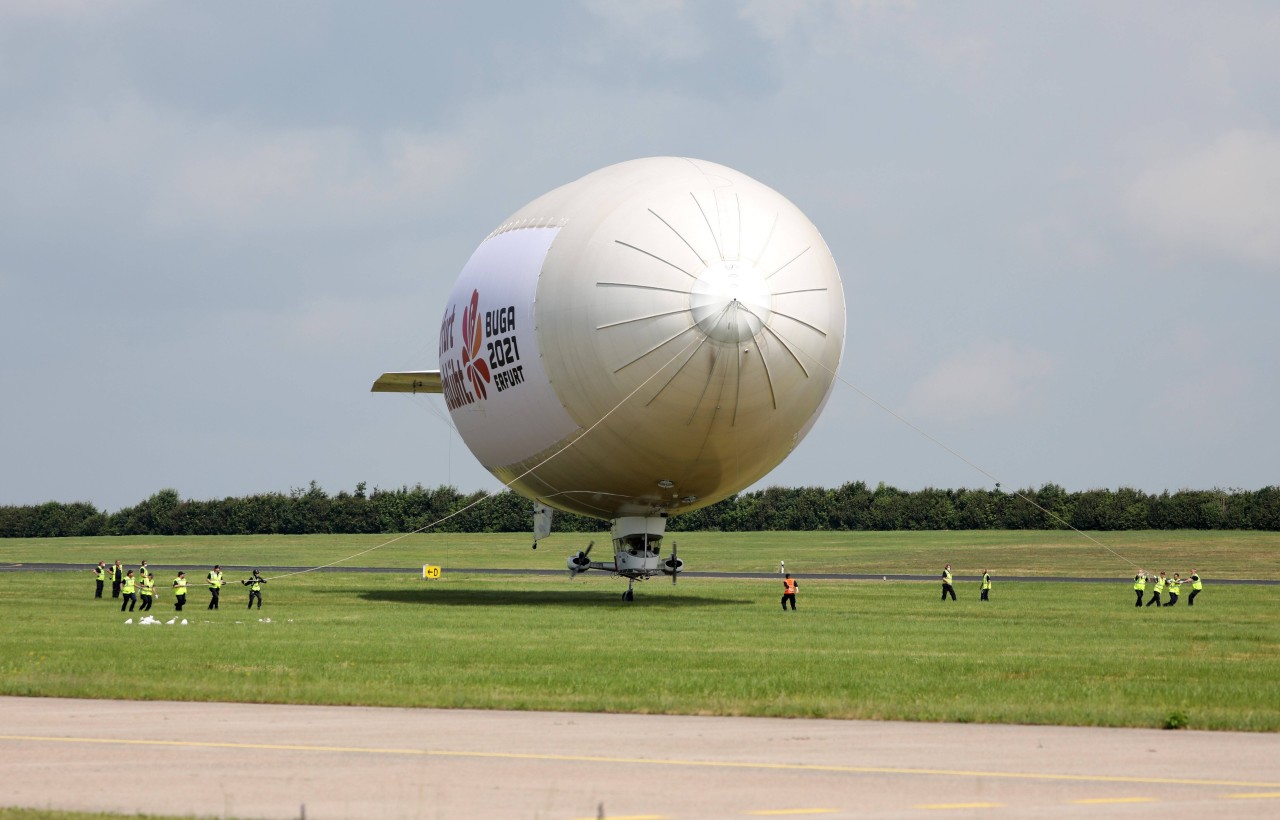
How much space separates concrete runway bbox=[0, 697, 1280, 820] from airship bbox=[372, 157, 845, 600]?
59.8ft

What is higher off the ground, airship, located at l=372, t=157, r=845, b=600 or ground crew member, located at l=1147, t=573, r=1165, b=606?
airship, located at l=372, t=157, r=845, b=600

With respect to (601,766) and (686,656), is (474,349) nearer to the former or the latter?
(686,656)

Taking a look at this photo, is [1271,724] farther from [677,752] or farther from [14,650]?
[14,650]

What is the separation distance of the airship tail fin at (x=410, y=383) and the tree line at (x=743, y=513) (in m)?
71.1

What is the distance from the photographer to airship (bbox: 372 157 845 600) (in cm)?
3778

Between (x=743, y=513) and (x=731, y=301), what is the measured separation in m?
113

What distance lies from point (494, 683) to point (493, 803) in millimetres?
11448

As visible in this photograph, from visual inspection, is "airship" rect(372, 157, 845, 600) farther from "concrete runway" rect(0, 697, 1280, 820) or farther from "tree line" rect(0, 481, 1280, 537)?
"tree line" rect(0, 481, 1280, 537)

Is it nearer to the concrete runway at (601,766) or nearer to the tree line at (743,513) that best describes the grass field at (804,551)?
the tree line at (743,513)

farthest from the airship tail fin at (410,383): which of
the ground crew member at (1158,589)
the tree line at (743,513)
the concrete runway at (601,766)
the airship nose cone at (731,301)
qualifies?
the tree line at (743,513)

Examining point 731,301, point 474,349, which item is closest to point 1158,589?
point 731,301

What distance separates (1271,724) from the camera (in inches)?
778

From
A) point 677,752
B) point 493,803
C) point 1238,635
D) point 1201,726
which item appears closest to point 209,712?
point 677,752

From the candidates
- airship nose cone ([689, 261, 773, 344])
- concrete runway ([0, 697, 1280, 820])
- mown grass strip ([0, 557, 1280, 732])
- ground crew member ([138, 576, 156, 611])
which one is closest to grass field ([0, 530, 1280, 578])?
ground crew member ([138, 576, 156, 611])
